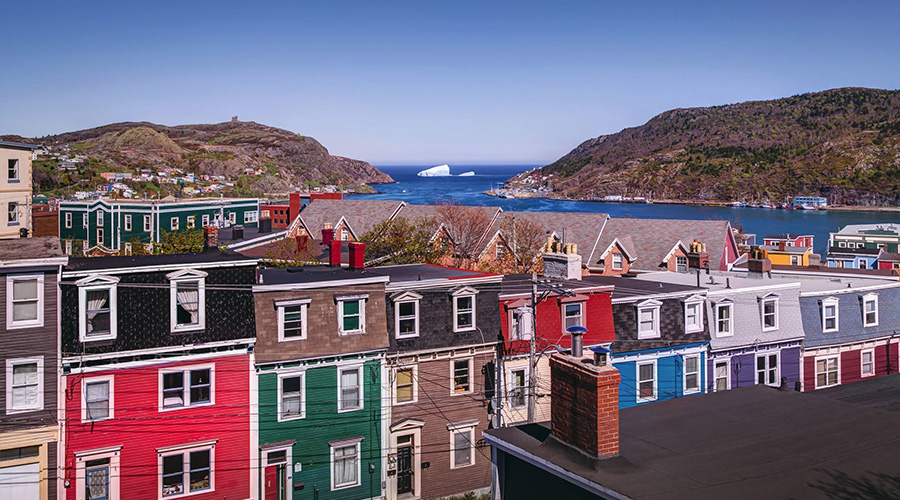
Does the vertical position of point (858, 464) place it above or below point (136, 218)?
below

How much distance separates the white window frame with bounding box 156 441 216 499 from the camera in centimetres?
2278

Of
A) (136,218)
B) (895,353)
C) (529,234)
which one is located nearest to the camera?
(895,353)

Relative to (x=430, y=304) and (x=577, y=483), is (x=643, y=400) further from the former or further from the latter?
(x=577, y=483)

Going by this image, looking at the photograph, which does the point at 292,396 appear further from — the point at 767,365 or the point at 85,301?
the point at 767,365

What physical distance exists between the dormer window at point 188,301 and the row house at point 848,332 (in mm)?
23767

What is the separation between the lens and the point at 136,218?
7669 centimetres

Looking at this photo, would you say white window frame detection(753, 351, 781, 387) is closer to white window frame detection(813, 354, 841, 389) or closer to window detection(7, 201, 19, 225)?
white window frame detection(813, 354, 841, 389)

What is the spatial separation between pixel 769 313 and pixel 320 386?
18402 mm

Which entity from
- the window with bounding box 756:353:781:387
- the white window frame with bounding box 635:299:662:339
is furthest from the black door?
the window with bounding box 756:353:781:387

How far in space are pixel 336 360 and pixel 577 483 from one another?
14302 mm

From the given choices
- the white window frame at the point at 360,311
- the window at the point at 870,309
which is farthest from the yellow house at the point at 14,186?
the window at the point at 870,309

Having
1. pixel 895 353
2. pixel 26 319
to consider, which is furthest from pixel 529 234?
pixel 26 319

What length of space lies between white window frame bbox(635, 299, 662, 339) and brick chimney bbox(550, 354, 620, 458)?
16.3 m

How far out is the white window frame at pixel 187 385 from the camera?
2278 cm
